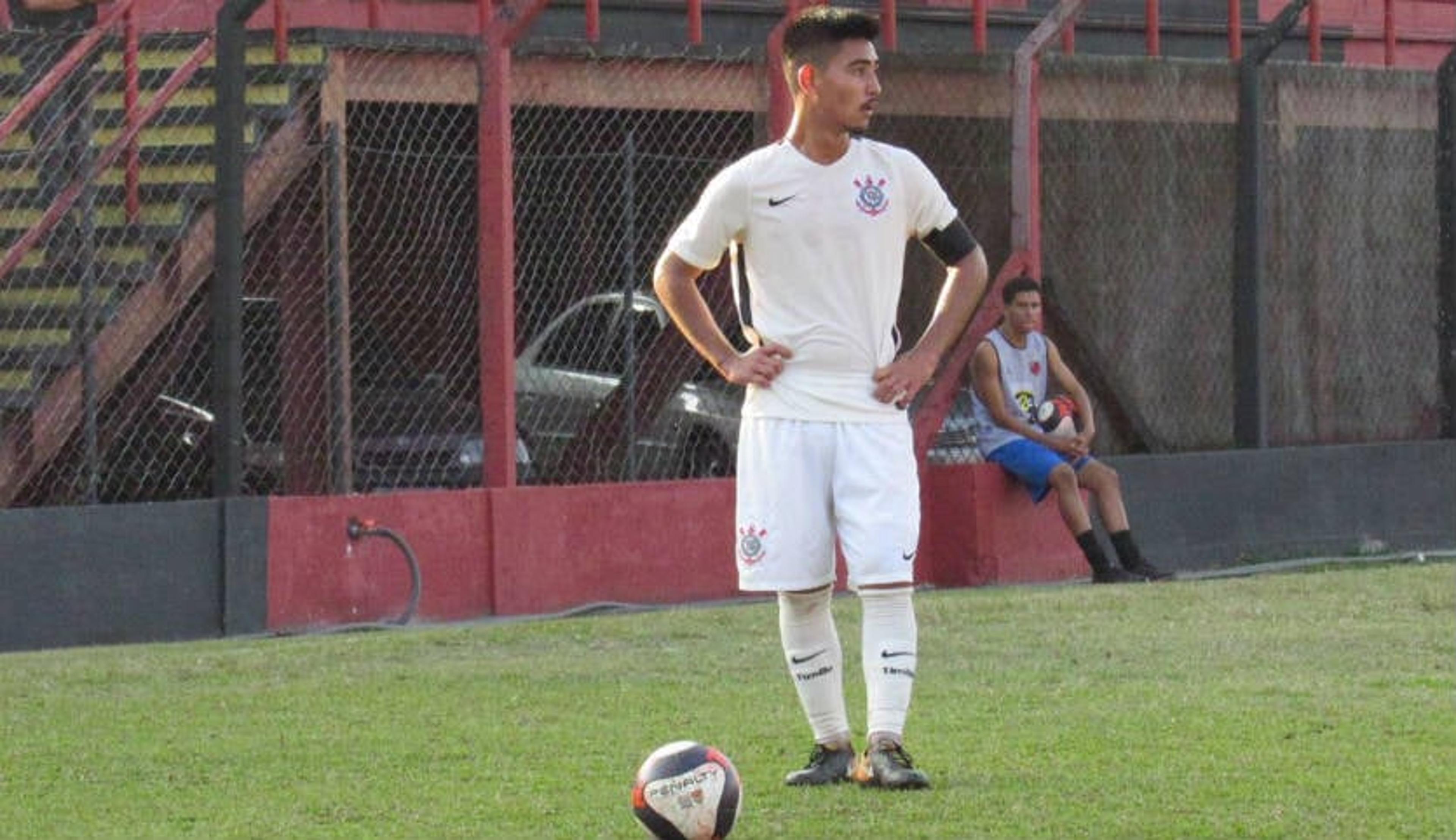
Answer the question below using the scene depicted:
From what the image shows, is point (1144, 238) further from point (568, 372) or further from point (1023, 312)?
point (568, 372)

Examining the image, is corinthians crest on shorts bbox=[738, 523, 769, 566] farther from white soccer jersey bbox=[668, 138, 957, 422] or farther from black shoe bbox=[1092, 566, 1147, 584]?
black shoe bbox=[1092, 566, 1147, 584]

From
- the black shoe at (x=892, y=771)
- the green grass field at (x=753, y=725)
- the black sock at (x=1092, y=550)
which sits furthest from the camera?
the black sock at (x=1092, y=550)

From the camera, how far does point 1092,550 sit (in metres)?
15.8

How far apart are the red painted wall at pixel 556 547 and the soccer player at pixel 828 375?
5982 mm

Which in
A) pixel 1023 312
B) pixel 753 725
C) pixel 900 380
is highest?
pixel 1023 312

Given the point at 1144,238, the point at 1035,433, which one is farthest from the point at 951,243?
the point at 1144,238

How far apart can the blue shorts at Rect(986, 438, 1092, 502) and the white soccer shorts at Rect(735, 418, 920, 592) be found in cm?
800

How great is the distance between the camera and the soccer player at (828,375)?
26.6ft

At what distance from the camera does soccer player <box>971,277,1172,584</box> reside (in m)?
16.0

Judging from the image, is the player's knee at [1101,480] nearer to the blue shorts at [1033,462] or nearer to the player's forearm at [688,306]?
the blue shorts at [1033,462]

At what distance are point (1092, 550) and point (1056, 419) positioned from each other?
33.6 inches

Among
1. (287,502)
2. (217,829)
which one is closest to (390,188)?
(287,502)

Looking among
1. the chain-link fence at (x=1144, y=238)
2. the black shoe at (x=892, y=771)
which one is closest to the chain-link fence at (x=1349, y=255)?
the chain-link fence at (x=1144, y=238)

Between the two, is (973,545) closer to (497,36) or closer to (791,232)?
(497,36)
